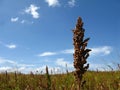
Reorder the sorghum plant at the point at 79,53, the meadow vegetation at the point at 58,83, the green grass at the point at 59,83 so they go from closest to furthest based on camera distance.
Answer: the sorghum plant at the point at 79,53
the meadow vegetation at the point at 58,83
the green grass at the point at 59,83

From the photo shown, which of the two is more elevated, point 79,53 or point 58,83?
point 79,53

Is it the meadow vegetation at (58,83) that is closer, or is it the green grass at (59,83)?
the meadow vegetation at (58,83)

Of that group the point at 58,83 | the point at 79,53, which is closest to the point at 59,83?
the point at 58,83

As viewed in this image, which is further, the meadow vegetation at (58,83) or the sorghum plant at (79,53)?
the meadow vegetation at (58,83)

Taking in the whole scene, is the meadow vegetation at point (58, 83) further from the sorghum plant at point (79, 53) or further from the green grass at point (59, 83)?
the sorghum plant at point (79, 53)

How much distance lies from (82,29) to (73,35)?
19 cm

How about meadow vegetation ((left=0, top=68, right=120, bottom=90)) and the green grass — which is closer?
meadow vegetation ((left=0, top=68, right=120, bottom=90))

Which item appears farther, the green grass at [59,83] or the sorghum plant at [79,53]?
the green grass at [59,83]

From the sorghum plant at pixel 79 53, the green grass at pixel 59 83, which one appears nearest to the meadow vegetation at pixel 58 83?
the green grass at pixel 59 83

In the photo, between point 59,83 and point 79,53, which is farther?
point 59,83

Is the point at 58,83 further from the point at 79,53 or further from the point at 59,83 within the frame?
the point at 79,53

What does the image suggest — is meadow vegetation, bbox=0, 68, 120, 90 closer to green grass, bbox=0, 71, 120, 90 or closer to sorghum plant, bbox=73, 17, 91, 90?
green grass, bbox=0, 71, 120, 90

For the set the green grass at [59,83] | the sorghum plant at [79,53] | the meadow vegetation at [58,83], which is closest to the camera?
the sorghum plant at [79,53]

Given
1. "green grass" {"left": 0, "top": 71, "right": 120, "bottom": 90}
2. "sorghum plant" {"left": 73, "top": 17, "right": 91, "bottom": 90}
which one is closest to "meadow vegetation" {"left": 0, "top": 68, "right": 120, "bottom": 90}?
"green grass" {"left": 0, "top": 71, "right": 120, "bottom": 90}
